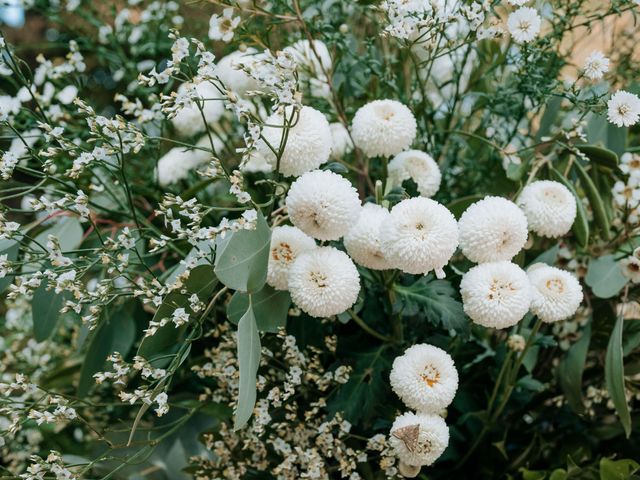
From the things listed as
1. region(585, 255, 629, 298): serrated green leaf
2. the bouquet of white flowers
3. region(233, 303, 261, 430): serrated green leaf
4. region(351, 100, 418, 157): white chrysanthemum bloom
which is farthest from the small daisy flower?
region(585, 255, 629, 298): serrated green leaf

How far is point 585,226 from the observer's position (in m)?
0.58

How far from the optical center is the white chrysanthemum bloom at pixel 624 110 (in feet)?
1.74

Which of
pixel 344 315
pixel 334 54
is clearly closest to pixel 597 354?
pixel 344 315

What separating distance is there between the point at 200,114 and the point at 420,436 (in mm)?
435

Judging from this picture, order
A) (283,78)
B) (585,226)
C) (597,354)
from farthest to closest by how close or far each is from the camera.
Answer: (597,354) < (585,226) < (283,78)

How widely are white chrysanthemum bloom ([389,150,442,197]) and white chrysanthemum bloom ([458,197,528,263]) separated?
0.28 ft

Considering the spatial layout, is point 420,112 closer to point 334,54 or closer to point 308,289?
point 334,54

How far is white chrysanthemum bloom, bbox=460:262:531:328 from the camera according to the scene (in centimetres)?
49

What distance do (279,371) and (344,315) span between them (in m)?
0.11

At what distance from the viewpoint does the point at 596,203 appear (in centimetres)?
62

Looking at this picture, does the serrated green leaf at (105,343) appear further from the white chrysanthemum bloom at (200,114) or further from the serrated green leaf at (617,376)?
the serrated green leaf at (617,376)

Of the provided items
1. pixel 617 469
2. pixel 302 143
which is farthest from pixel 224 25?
pixel 617 469

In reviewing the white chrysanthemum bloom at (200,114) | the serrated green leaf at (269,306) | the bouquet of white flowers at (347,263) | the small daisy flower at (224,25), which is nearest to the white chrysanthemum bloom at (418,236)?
the bouquet of white flowers at (347,263)

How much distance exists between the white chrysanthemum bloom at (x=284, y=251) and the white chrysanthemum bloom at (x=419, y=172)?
117 millimetres
